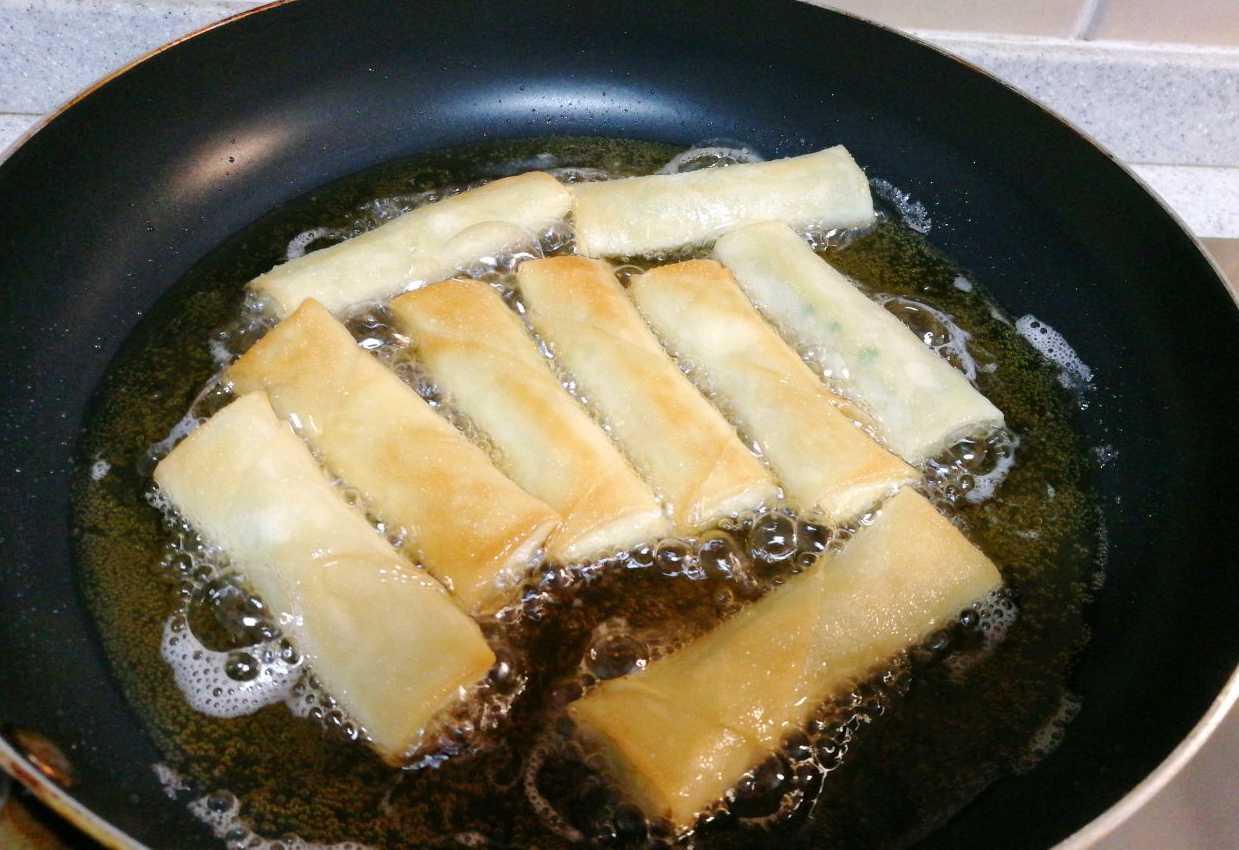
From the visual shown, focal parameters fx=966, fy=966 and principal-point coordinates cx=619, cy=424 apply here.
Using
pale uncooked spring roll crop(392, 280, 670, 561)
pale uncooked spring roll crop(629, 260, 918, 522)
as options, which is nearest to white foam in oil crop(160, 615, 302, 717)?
pale uncooked spring roll crop(392, 280, 670, 561)

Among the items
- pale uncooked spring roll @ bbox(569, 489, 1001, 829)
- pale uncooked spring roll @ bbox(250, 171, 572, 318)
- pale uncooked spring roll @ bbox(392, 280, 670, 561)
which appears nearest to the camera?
pale uncooked spring roll @ bbox(569, 489, 1001, 829)

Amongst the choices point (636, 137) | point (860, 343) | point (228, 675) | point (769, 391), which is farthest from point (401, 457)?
point (636, 137)

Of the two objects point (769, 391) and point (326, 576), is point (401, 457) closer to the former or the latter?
point (326, 576)

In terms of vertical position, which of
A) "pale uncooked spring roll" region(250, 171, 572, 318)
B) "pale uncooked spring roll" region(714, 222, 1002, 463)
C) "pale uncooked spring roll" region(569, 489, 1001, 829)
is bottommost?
"pale uncooked spring roll" region(569, 489, 1001, 829)

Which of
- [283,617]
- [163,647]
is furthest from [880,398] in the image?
[163,647]

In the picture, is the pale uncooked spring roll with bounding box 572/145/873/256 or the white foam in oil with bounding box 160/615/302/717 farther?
the pale uncooked spring roll with bounding box 572/145/873/256

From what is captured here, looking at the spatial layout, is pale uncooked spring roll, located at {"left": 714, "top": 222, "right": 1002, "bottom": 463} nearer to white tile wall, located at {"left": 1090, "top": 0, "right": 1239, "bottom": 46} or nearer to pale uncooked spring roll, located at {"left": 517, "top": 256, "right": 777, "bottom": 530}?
pale uncooked spring roll, located at {"left": 517, "top": 256, "right": 777, "bottom": 530}

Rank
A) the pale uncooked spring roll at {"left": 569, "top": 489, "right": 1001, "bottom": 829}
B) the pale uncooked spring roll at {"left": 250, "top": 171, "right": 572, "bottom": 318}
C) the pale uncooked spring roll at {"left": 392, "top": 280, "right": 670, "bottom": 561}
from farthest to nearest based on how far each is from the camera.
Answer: the pale uncooked spring roll at {"left": 250, "top": 171, "right": 572, "bottom": 318}
the pale uncooked spring roll at {"left": 392, "top": 280, "right": 670, "bottom": 561}
the pale uncooked spring roll at {"left": 569, "top": 489, "right": 1001, "bottom": 829}
